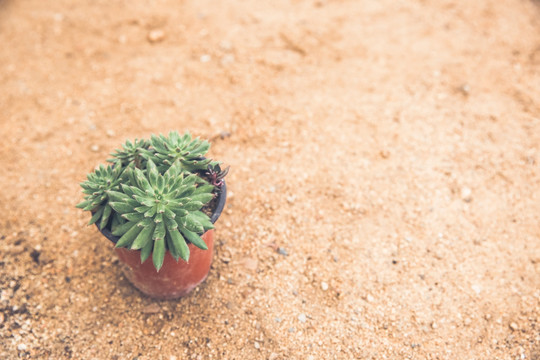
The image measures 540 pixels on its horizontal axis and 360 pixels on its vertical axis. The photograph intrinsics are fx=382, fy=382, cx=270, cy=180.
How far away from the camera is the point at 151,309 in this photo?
2.45 metres

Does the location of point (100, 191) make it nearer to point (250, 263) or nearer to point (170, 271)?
point (170, 271)

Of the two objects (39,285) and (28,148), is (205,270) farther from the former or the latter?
(28,148)

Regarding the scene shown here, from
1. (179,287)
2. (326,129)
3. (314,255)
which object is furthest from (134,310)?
(326,129)

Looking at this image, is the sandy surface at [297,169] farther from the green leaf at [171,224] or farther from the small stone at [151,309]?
the green leaf at [171,224]

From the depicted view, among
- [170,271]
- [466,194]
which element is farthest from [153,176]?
[466,194]

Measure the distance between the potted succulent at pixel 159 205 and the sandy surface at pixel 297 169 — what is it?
43 cm

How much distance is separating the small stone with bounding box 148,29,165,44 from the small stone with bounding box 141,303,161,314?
270 cm

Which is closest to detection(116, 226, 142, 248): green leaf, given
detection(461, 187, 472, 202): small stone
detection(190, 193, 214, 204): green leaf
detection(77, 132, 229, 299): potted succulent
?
Answer: detection(77, 132, 229, 299): potted succulent

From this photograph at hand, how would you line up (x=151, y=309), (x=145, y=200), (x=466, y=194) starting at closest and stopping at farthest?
(x=145, y=200) → (x=151, y=309) → (x=466, y=194)

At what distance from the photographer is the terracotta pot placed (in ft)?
7.09

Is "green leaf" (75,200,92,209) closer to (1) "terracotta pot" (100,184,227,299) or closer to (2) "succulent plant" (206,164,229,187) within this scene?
(1) "terracotta pot" (100,184,227,299)

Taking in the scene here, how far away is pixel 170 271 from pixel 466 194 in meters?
2.28

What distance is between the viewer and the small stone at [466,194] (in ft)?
9.70

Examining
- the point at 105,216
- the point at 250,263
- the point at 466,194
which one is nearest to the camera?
the point at 105,216
